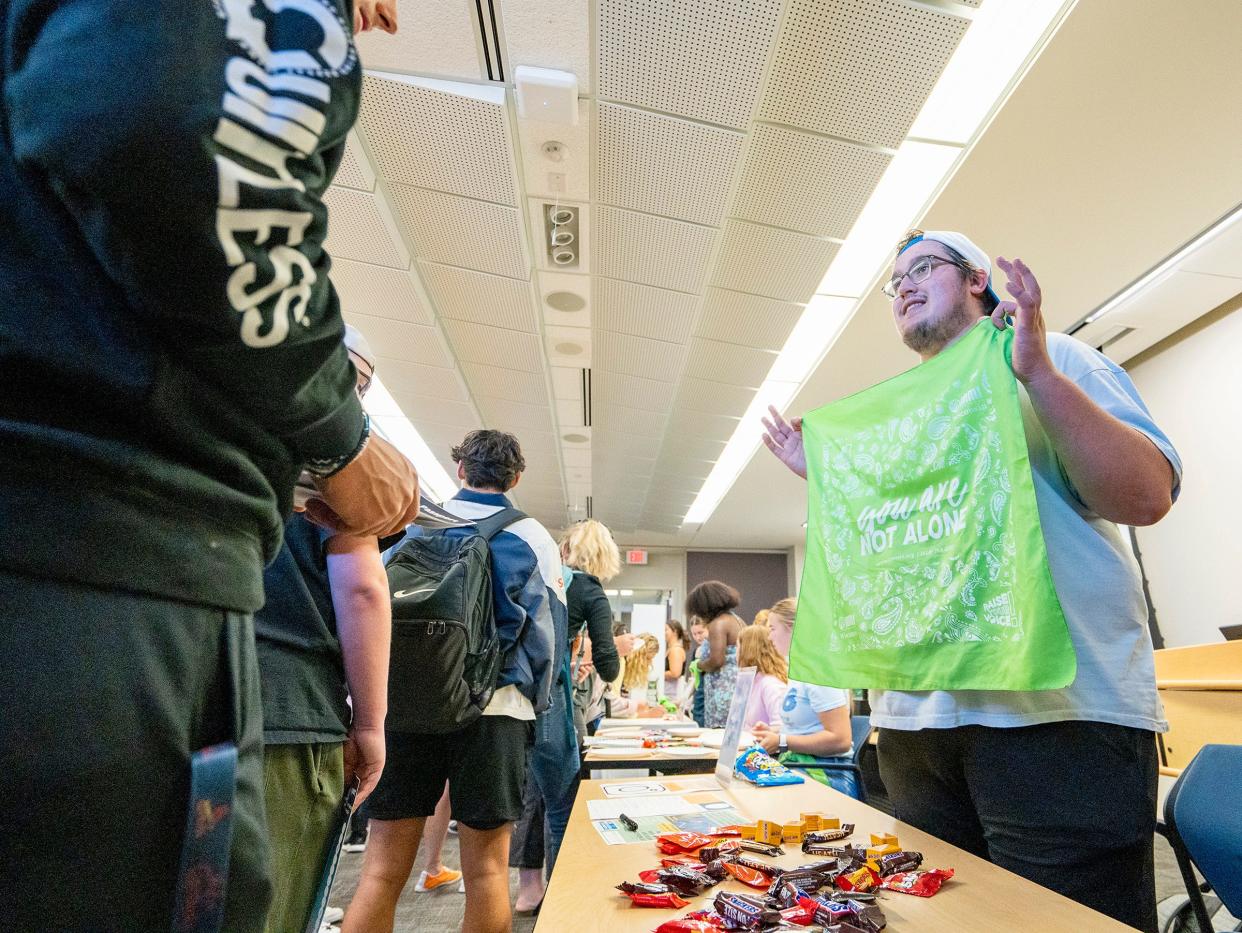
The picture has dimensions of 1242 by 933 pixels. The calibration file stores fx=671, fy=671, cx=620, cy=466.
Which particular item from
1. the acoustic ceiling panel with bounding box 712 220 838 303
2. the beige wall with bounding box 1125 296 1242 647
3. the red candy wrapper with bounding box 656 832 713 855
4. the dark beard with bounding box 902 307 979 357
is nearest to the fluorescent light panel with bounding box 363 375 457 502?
the acoustic ceiling panel with bounding box 712 220 838 303

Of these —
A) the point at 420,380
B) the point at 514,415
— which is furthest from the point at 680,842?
the point at 514,415

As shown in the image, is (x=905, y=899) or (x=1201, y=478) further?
(x=1201, y=478)

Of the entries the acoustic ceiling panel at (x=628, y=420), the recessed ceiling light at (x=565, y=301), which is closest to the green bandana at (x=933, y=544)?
the recessed ceiling light at (x=565, y=301)

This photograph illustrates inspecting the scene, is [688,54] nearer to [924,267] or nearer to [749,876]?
[924,267]

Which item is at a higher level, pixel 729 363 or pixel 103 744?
pixel 729 363

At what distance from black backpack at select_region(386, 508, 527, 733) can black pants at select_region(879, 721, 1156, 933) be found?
977mm

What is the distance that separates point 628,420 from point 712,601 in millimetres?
2576

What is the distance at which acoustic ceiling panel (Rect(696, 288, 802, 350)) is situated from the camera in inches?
165

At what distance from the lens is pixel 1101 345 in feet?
15.6

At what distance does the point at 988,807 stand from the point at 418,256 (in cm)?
386

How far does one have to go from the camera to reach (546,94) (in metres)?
2.73

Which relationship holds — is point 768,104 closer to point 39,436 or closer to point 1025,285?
point 1025,285

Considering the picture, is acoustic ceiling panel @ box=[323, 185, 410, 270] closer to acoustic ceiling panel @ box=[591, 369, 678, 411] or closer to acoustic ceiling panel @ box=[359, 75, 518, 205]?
acoustic ceiling panel @ box=[359, 75, 518, 205]

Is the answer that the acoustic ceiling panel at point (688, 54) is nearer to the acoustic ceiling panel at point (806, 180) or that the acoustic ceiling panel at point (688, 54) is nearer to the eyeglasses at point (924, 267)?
the acoustic ceiling panel at point (806, 180)
